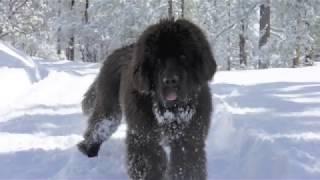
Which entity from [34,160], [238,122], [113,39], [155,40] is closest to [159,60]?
[155,40]

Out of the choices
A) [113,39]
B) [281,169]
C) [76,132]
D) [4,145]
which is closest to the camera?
[281,169]

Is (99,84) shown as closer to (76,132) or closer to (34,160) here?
(34,160)

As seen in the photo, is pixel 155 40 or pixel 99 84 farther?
pixel 99 84

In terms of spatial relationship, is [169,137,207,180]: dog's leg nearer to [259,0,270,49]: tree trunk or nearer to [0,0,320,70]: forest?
[0,0,320,70]: forest

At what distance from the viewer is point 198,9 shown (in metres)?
50.9

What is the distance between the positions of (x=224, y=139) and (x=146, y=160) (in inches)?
91.1

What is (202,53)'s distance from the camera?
4.54m

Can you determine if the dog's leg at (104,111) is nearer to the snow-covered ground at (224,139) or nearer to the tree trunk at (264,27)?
the snow-covered ground at (224,139)

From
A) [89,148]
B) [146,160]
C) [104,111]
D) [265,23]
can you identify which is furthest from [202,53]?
[265,23]

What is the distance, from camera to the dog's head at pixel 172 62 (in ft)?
14.2

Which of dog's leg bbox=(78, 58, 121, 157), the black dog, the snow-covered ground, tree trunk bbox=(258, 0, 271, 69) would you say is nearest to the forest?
tree trunk bbox=(258, 0, 271, 69)

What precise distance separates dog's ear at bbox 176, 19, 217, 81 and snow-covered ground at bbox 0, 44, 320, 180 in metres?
1.28

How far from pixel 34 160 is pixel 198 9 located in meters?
45.7

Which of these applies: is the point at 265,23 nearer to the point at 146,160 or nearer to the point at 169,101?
the point at 146,160
